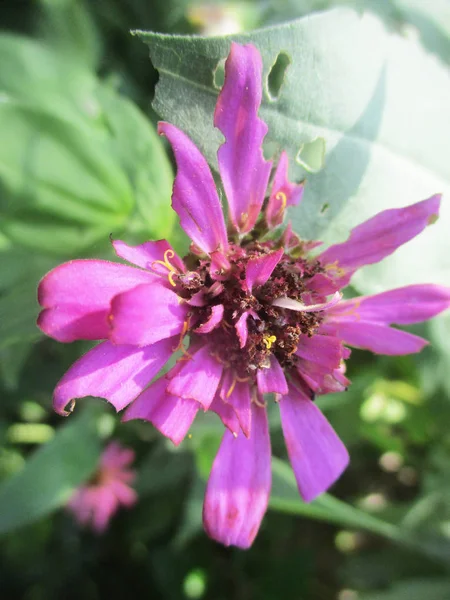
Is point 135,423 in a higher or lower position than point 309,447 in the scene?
lower

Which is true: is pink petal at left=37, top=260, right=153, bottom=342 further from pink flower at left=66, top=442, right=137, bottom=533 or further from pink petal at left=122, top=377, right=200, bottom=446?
pink flower at left=66, top=442, right=137, bottom=533

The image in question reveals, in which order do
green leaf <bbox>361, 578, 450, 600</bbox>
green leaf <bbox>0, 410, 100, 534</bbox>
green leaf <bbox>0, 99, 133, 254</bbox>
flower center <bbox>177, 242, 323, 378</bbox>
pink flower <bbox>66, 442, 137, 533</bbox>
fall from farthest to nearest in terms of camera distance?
pink flower <bbox>66, 442, 137, 533</bbox>
green leaf <bbox>361, 578, 450, 600</bbox>
green leaf <bbox>0, 410, 100, 534</bbox>
green leaf <bbox>0, 99, 133, 254</bbox>
flower center <bbox>177, 242, 323, 378</bbox>

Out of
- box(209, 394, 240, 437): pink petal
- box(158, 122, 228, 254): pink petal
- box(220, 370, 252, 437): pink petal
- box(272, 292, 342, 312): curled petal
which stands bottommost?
box(209, 394, 240, 437): pink petal

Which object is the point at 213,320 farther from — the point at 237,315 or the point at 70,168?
the point at 70,168

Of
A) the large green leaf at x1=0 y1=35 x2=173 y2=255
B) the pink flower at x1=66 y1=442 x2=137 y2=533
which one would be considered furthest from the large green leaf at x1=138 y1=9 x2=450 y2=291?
the pink flower at x1=66 y1=442 x2=137 y2=533

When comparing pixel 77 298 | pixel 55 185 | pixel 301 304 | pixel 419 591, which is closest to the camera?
pixel 77 298

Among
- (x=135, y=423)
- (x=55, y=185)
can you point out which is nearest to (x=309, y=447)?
(x=55, y=185)
